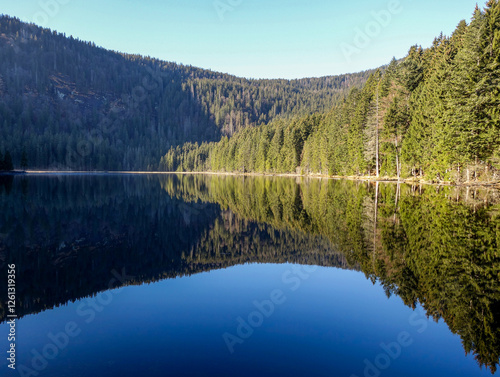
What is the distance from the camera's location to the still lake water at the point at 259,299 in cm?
568

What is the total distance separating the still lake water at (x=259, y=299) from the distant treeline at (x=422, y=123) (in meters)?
19.0

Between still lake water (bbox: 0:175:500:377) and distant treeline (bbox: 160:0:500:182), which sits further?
distant treeline (bbox: 160:0:500:182)

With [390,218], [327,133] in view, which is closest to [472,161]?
[390,218]

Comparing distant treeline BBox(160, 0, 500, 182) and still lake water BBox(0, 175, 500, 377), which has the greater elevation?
distant treeline BBox(160, 0, 500, 182)

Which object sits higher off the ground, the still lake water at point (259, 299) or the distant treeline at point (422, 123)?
the distant treeline at point (422, 123)

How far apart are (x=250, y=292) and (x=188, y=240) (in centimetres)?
692

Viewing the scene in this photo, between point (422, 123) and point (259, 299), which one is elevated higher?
point (422, 123)

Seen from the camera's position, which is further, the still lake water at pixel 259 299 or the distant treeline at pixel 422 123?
the distant treeline at pixel 422 123

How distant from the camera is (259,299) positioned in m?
8.62

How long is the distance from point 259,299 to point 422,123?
143ft

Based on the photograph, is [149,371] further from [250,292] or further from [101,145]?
[101,145]

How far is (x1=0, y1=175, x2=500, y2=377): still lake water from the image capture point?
5.68 meters

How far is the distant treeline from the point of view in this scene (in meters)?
31.0

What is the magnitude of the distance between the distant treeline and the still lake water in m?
19.0
